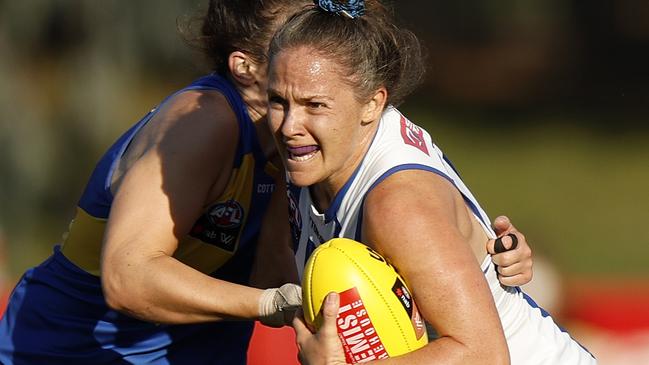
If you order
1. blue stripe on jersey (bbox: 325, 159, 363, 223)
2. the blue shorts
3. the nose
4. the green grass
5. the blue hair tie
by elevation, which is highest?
the blue hair tie

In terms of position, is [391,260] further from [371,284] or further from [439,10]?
[439,10]

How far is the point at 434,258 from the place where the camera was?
2.91 meters

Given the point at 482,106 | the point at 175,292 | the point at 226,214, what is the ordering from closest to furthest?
1. the point at 175,292
2. the point at 226,214
3. the point at 482,106

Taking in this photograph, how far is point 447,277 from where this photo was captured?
9.52ft

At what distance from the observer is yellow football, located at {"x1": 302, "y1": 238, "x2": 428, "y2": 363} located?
296 cm

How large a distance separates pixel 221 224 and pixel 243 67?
53cm

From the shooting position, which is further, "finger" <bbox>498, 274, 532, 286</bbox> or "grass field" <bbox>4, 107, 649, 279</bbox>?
"grass field" <bbox>4, 107, 649, 279</bbox>

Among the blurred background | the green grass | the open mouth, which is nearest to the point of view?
the open mouth

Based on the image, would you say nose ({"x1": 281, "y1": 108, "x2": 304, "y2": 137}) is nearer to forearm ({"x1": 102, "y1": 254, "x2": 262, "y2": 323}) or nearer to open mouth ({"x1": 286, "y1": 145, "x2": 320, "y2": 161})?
open mouth ({"x1": 286, "y1": 145, "x2": 320, "y2": 161})

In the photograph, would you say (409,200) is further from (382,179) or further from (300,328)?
(300,328)

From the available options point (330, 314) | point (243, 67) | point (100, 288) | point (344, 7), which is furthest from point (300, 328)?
point (100, 288)

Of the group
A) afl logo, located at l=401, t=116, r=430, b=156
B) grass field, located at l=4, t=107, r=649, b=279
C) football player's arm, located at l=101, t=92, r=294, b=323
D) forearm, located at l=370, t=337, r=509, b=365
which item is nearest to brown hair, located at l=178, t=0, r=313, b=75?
football player's arm, located at l=101, t=92, r=294, b=323

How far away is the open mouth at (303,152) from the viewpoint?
127 inches

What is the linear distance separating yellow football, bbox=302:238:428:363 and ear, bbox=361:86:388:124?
44cm
